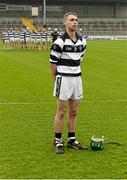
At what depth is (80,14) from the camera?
285 ft

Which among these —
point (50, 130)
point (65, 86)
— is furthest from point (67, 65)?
point (50, 130)

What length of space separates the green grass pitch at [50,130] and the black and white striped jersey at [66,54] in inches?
53.1

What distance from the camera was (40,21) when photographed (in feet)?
259

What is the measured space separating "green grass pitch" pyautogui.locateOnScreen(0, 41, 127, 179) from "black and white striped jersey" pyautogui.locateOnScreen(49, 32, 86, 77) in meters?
1.35

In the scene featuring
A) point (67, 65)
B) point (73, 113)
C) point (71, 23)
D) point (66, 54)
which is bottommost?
point (73, 113)

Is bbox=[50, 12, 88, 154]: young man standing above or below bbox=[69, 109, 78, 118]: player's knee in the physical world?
above

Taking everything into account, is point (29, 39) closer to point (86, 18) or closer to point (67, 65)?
point (67, 65)

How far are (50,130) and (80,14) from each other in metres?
78.1

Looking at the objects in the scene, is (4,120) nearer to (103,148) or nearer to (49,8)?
(103,148)

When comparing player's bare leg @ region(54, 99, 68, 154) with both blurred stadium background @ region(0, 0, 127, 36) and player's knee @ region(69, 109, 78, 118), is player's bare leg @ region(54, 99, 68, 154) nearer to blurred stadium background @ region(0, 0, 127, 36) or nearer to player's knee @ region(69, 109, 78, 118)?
player's knee @ region(69, 109, 78, 118)

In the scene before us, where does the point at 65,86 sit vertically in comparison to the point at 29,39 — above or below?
above

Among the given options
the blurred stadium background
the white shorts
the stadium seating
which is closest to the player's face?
the white shorts

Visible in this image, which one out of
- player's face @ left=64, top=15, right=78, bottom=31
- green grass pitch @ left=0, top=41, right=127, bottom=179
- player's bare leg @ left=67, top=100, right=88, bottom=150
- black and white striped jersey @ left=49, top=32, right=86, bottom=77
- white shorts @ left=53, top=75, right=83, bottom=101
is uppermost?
player's face @ left=64, top=15, right=78, bottom=31

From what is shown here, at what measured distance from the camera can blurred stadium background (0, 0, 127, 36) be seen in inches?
3137
